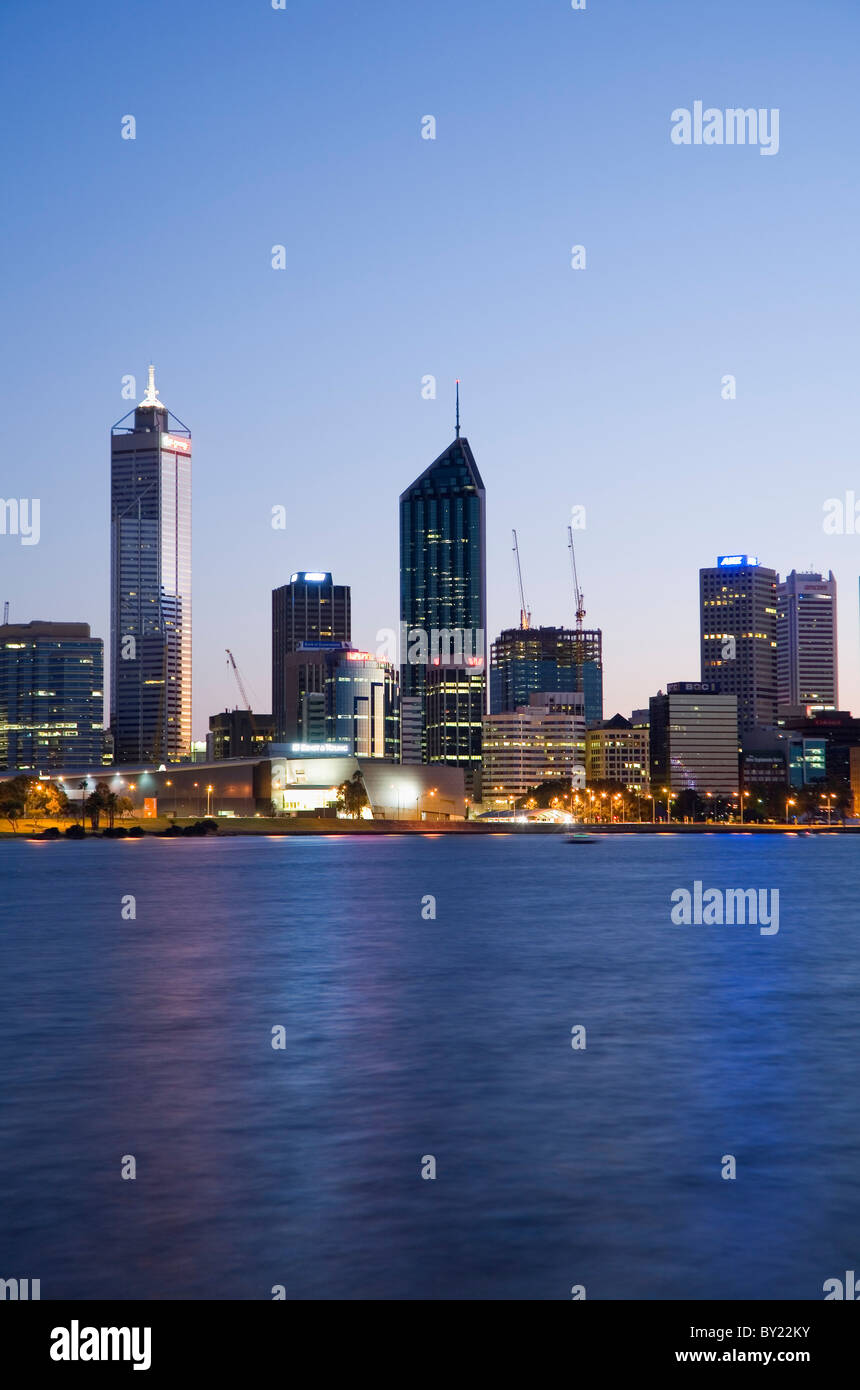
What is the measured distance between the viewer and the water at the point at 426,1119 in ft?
62.1

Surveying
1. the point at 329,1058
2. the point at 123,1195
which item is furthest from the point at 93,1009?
the point at 123,1195

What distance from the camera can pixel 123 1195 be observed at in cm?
2194

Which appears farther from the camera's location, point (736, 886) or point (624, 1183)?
point (736, 886)

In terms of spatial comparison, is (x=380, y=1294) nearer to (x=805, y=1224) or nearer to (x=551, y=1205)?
(x=551, y=1205)

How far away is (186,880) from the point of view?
129 m

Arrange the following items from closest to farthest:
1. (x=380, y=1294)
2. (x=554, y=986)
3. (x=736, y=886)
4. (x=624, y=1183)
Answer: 1. (x=380, y=1294)
2. (x=624, y=1183)
3. (x=554, y=986)
4. (x=736, y=886)

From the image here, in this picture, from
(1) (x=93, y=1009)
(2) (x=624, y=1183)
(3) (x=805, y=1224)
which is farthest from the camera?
(1) (x=93, y=1009)

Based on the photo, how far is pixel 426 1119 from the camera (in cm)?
2828

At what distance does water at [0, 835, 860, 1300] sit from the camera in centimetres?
A: 1894

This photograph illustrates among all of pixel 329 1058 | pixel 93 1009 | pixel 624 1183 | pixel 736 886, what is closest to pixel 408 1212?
pixel 624 1183
